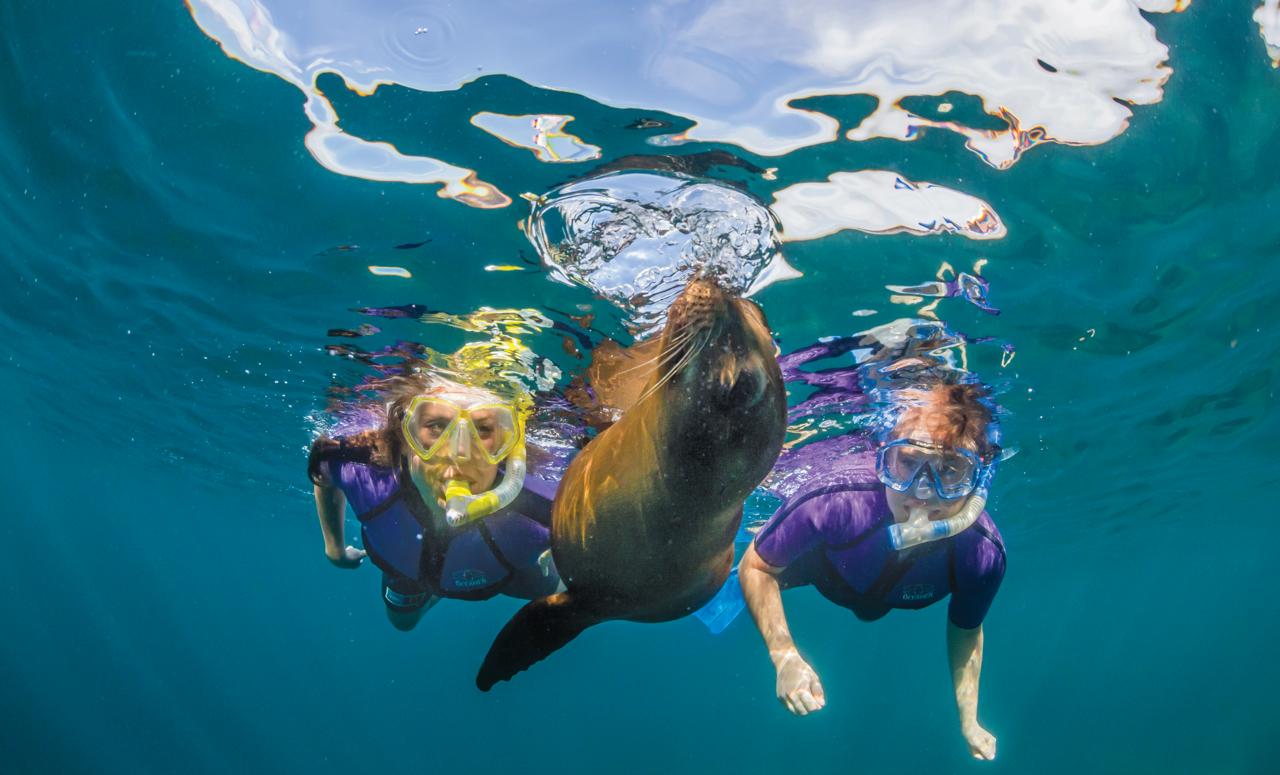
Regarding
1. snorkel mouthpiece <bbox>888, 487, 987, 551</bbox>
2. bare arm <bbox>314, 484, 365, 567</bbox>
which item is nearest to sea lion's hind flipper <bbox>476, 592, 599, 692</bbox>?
snorkel mouthpiece <bbox>888, 487, 987, 551</bbox>

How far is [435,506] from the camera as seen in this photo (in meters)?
6.79

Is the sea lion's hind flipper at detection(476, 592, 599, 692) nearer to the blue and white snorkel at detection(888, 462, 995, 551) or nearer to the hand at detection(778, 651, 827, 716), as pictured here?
the hand at detection(778, 651, 827, 716)

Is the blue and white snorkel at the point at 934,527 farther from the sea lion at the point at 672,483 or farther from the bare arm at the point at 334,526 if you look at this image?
the bare arm at the point at 334,526

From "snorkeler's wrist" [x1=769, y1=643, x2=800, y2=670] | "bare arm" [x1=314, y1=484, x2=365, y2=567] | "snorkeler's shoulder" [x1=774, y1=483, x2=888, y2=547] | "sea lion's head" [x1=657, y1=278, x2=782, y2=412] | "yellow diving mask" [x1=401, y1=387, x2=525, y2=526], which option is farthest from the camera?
"bare arm" [x1=314, y1=484, x2=365, y2=567]

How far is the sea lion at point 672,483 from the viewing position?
121 inches

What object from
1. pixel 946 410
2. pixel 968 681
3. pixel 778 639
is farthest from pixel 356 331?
pixel 946 410

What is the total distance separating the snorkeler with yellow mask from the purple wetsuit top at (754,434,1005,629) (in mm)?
2512

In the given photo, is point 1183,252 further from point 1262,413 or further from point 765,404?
point 1262,413

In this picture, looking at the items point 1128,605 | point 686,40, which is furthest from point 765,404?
point 1128,605

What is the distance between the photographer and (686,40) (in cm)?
463

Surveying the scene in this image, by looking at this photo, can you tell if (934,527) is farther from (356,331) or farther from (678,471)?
(356,331)

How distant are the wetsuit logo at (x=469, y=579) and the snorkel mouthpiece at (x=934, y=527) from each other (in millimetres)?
4296

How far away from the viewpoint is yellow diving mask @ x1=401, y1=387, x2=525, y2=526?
5.56 metres

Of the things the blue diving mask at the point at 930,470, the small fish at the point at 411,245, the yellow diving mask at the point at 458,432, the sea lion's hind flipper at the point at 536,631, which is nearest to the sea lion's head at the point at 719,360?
the sea lion's hind flipper at the point at 536,631
